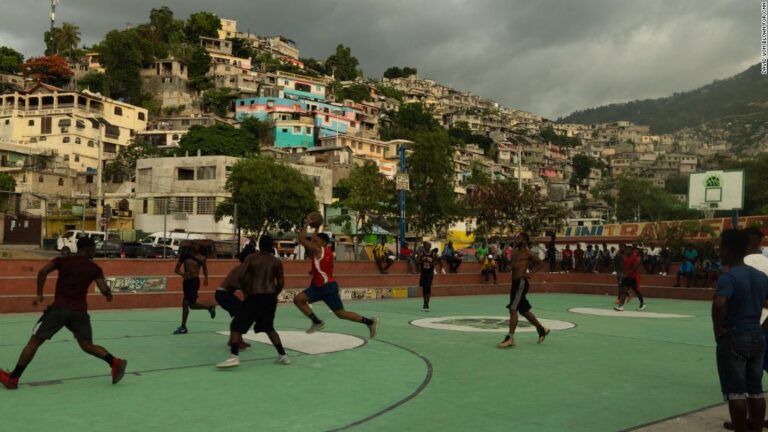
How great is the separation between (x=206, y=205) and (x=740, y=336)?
54984 mm

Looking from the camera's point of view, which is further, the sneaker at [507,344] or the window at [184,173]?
the window at [184,173]

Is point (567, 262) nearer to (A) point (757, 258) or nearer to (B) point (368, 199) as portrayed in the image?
(B) point (368, 199)

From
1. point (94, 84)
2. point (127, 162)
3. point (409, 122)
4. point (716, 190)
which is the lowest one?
point (716, 190)

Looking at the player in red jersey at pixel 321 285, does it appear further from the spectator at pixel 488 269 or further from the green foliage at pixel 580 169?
the green foliage at pixel 580 169

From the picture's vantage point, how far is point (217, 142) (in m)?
76.6

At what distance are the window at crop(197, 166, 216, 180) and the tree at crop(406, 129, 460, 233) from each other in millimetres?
27631

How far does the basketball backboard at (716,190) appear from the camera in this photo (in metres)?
29.8

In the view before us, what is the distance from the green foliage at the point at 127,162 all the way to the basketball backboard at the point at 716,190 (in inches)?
2154

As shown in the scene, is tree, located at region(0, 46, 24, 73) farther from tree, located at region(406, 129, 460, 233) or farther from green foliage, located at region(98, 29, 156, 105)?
tree, located at region(406, 129, 460, 233)

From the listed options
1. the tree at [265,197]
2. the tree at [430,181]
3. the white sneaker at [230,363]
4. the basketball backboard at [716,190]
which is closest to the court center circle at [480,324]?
the white sneaker at [230,363]

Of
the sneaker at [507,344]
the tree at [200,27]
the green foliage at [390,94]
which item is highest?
the tree at [200,27]

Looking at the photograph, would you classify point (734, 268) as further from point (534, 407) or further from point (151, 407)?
point (151, 407)

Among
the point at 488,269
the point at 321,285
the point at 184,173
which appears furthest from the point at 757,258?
the point at 184,173

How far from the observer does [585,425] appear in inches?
247
